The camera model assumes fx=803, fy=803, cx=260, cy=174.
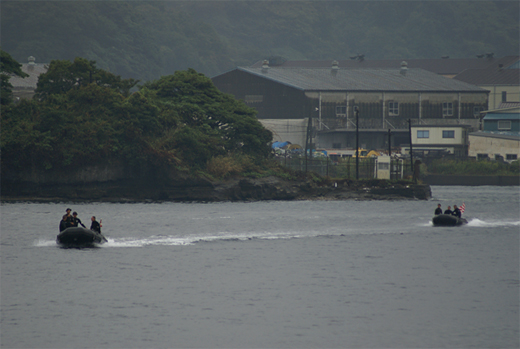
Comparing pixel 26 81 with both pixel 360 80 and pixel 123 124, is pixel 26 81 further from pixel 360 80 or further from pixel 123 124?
pixel 360 80

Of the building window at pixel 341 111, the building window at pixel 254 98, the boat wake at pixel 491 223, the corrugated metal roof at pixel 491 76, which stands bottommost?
the boat wake at pixel 491 223

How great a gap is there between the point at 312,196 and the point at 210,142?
1383 cm

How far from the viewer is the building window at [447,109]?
135m

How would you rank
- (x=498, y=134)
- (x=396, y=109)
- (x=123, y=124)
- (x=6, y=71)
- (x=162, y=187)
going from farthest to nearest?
1. (x=396, y=109)
2. (x=498, y=134)
3. (x=162, y=187)
4. (x=123, y=124)
5. (x=6, y=71)

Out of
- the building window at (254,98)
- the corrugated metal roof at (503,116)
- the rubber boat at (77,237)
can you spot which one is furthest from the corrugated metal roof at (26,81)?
the corrugated metal roof at (503,116)

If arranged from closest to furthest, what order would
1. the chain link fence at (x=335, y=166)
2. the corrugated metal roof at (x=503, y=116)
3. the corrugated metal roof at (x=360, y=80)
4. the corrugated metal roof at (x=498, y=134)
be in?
1. the chain link fence at (x=335, y=166)
2. the corrugated metal roof at (x=498, y=134)
3. the corrugated metal roof at (x=503, y=116)
4. the corrugated metal roof at (x=360, y=80)

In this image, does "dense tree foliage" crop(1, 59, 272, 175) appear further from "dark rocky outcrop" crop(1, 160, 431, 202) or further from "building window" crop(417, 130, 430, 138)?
"building window" crop(417, 130, 430, 138)

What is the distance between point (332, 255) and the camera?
52.5 m

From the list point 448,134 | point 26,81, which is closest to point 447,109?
point 448,134

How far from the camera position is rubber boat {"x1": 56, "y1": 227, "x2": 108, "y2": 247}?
49469mm

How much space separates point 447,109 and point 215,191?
60.4 meters

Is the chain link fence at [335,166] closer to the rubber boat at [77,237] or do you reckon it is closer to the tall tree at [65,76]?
the tall tree at [65,76]

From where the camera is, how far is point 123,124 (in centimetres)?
8662

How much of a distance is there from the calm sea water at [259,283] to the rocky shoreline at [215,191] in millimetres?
9451
